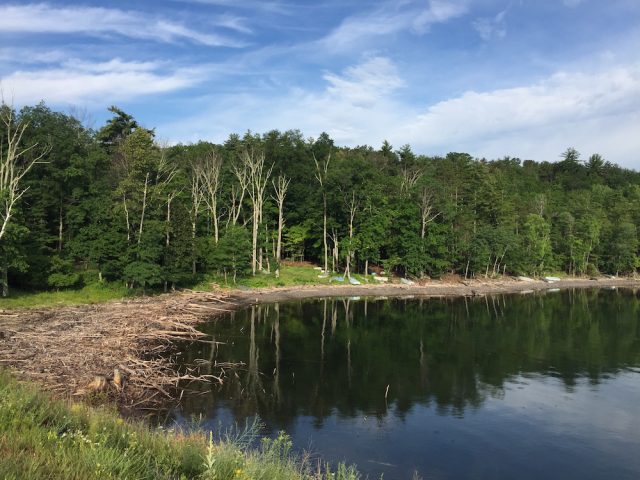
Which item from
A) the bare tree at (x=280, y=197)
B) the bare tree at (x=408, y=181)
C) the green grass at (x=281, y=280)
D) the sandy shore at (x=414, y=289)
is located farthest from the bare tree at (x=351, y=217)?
the bare tree at (x=408, y=181)

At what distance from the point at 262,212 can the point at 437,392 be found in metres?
45.1

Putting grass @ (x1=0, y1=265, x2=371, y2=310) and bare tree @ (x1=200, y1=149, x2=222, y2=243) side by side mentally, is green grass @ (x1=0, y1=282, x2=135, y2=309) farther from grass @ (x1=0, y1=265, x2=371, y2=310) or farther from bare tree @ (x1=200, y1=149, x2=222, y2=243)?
bare tree @ (x1=200, y1=149, x2=222, y2=243)

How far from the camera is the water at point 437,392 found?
15.7m

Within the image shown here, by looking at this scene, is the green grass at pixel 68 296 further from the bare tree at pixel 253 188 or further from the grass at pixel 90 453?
the grass at pixel 90 453

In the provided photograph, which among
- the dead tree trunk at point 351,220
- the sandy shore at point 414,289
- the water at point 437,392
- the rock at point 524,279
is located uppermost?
the dead tree trunk at point 351,220

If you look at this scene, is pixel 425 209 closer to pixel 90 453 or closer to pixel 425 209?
pixel 425 209

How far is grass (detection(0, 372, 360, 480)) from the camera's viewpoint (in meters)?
5.64

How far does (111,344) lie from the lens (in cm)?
2317

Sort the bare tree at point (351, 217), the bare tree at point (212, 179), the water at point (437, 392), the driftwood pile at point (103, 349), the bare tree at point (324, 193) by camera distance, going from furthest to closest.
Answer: the bare tree at point (324, 193) < the bare tree at point (351, 217) < the bare tree at point (212, 179) < the driftwood pile at point (103, 349) < the water at point (437, 392)

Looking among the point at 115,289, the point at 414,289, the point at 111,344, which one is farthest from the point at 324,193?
the point at 111,344

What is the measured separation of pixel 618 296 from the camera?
62219mm

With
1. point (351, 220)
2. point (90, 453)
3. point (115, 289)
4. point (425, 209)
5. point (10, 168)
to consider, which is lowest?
point (115, 289)

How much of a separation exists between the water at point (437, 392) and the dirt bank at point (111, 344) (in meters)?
1.94

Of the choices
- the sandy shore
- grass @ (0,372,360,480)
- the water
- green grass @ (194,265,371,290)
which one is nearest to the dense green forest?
green grass @ (194,265,371,290)
